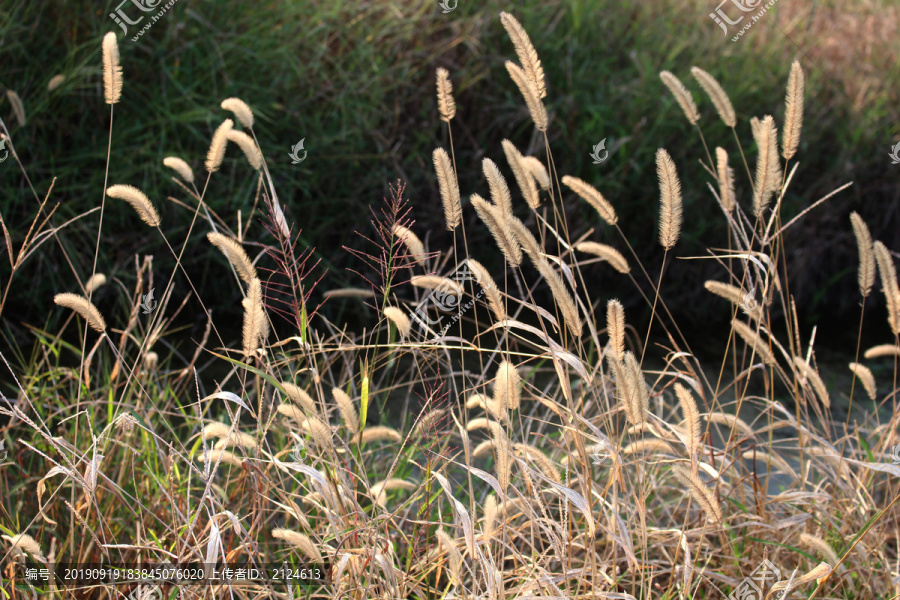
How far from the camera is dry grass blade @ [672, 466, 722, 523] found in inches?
49.7

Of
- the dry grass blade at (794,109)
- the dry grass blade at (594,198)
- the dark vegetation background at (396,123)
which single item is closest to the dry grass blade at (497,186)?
the dry grass blade at (594,198)

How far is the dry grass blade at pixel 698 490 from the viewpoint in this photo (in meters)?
1.26

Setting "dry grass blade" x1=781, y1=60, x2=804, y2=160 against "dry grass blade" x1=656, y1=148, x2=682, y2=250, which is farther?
"dry grass blade" x1=781, y1=60, x2=804, y2=160

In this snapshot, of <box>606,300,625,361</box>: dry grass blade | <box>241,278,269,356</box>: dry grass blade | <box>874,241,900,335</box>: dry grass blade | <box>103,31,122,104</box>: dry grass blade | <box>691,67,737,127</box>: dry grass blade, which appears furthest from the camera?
<box>691,67,737,127</box>: dry grass blade

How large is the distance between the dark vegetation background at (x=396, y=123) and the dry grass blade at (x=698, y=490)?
1648 mm

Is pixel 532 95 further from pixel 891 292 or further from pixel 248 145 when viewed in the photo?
pixel 891 292

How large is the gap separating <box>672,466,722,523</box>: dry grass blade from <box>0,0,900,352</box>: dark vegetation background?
64.9 inches

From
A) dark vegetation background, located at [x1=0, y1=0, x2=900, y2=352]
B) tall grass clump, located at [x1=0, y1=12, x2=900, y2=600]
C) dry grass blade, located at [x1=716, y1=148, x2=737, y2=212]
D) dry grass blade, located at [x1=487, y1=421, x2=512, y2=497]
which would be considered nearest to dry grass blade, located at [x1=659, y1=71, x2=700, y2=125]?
tall grass clump, located at [x1=0, y1=12, x2=900, y2=600]

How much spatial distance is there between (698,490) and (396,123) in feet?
8.34

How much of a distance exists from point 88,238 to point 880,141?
158 inches

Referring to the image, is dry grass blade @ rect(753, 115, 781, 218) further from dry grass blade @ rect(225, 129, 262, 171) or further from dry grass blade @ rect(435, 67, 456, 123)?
dry grass blade @ rect(225, 129, 262, 171)

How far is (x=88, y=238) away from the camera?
3.12 metres

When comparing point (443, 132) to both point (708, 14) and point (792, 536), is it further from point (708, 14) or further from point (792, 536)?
point (792, 536)

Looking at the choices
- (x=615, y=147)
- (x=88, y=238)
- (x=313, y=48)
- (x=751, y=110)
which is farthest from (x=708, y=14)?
A: (x=88, y=238)
